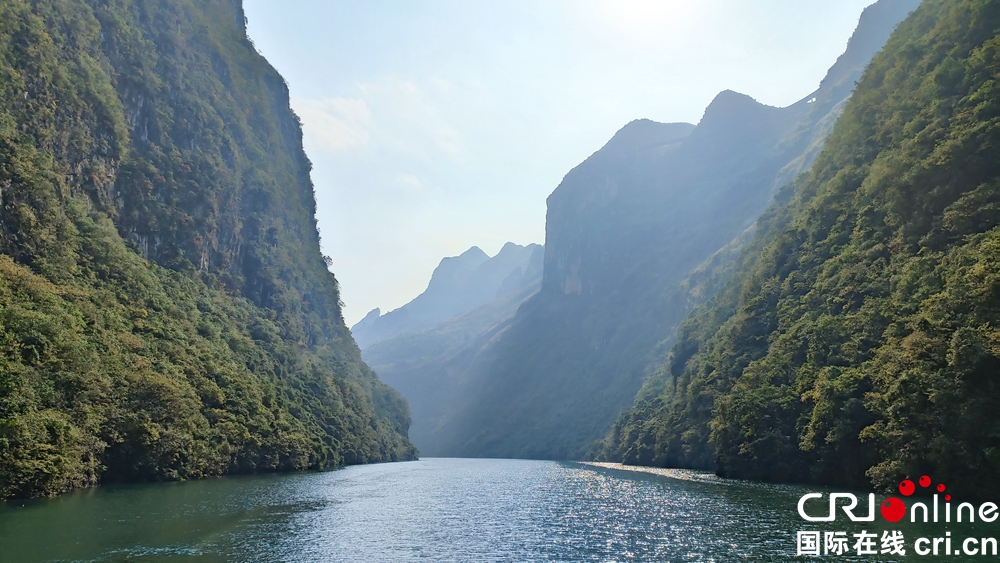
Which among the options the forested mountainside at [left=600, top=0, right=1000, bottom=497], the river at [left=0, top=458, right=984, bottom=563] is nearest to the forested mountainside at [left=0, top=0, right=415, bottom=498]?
the river at [left=0, top=458, right=984, bottom=563]

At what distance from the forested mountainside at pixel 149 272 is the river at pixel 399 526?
7016 mm

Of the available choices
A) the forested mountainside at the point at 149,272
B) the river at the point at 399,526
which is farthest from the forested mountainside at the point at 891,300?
the forested mountainside at the point at 149,272

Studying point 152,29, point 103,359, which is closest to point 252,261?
point 152,29

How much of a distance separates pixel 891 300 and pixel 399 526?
47.4 m

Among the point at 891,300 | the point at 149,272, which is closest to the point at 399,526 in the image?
the point at 891,300

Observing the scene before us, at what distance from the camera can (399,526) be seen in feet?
134

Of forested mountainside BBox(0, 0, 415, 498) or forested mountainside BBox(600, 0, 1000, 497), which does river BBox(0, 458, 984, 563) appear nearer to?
forested mountainside BBox(0, 0, 415, 498)

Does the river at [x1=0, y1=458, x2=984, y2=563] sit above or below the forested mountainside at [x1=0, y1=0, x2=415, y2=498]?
below

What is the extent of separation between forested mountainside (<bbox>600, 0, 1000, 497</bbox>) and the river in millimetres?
8821

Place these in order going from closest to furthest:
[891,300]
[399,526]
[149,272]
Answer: [399,526] → [891,300] → [149,272]

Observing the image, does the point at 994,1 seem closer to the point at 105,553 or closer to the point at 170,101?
the point at 105,553

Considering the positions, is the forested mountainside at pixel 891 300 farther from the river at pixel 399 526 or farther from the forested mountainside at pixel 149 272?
the forested mountainside at pixel 149 272

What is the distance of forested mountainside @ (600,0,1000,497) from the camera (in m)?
41.8

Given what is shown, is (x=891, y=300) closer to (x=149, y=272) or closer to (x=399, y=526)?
(x=399, y=526)
